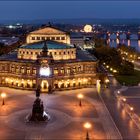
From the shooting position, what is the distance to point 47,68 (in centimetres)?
10019

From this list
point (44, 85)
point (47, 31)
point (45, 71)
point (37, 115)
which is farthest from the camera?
point (47, 31)

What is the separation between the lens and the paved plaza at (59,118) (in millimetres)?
61312

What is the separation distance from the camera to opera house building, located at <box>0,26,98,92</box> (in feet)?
328

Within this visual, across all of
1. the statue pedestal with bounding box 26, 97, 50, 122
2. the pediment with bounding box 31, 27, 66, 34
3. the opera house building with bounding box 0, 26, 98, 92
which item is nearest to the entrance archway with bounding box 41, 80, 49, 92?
the opera house building with bounding box 0, 26, 98, 92

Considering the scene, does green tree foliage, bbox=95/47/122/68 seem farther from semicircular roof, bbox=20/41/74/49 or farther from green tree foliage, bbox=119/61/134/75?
semicircular roof, bbox=20/41/74/49

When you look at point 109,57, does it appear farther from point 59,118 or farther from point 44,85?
point 59,118

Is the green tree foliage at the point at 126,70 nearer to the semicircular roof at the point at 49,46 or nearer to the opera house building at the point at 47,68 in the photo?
the opera house building at the point at 47,68

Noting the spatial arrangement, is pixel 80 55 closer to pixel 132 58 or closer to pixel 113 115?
pixel 113 115

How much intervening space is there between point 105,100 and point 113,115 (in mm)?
13577

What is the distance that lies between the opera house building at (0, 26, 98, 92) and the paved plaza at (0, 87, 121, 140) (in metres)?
6.66

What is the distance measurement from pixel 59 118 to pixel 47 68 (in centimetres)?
3093

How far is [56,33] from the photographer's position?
12400 centimetres

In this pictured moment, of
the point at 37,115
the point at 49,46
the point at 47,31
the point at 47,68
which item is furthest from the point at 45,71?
the point at 37,115

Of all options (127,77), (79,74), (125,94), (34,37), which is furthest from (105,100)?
(34,37)
